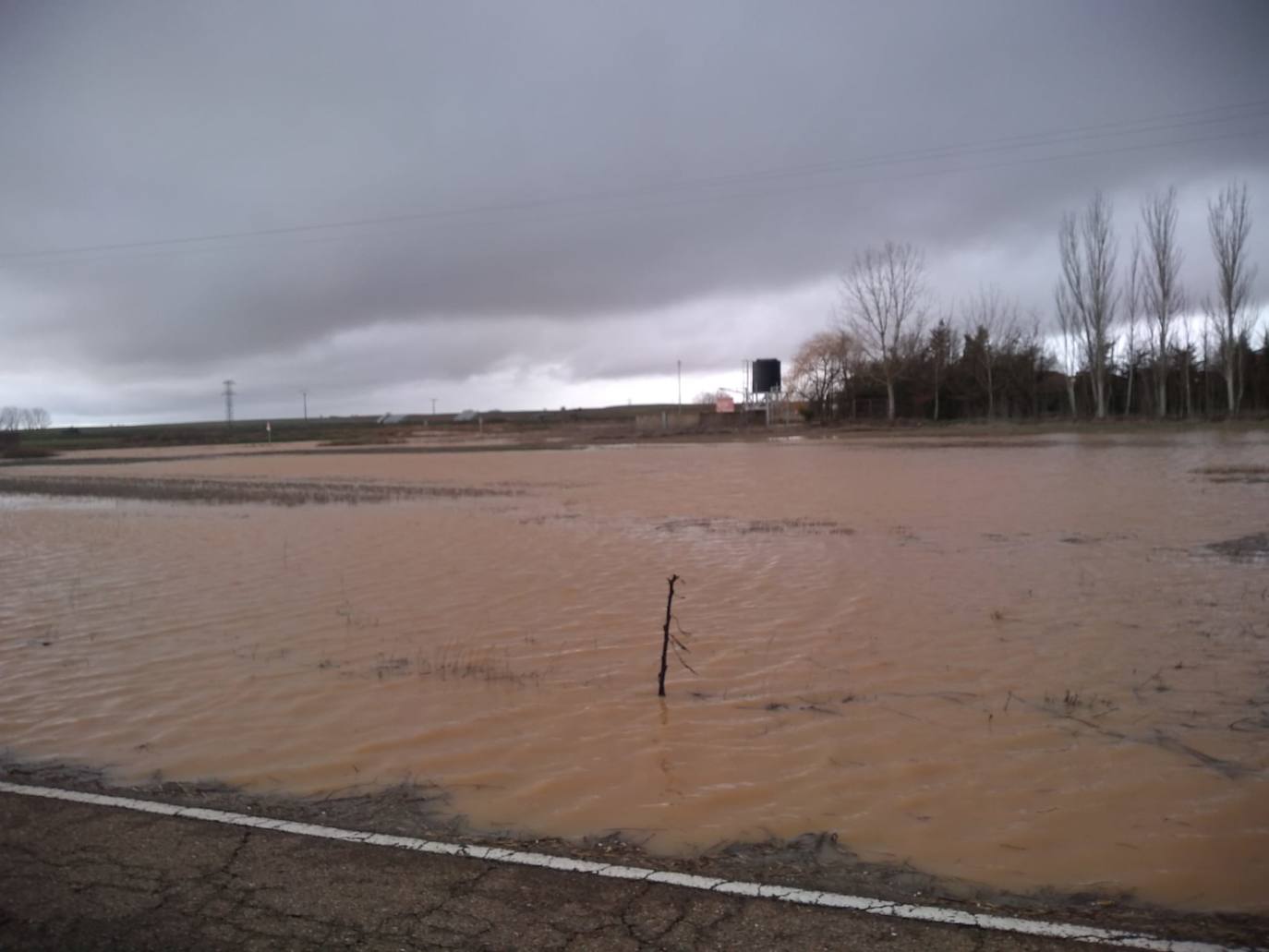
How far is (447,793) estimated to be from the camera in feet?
17.9

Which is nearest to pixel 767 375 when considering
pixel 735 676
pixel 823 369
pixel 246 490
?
pixel 823 369

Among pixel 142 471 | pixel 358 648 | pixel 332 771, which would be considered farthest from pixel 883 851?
pixel 142 471

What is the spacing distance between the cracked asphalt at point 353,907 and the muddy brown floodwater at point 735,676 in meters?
0.76

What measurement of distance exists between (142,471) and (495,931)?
41815mm

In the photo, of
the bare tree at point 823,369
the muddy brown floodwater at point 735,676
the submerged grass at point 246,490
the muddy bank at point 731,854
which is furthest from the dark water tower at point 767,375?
the muddy bank at point 731,854

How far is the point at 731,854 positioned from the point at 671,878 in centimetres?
50

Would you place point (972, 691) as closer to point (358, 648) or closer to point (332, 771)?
point (332, 771)

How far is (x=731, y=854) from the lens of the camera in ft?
14.9

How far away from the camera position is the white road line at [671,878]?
3.59 m

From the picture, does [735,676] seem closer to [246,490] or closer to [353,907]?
[353,907]

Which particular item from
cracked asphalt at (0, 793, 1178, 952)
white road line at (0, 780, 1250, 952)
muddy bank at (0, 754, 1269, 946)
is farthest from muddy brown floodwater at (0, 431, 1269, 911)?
cracked asphalt at (0, 793, 1178, 952)

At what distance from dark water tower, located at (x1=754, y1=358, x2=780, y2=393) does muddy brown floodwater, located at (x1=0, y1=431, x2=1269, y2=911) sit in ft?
192

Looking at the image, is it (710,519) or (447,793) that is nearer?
(447,793)

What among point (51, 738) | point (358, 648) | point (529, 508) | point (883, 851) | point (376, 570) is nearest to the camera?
point (883, 851)
